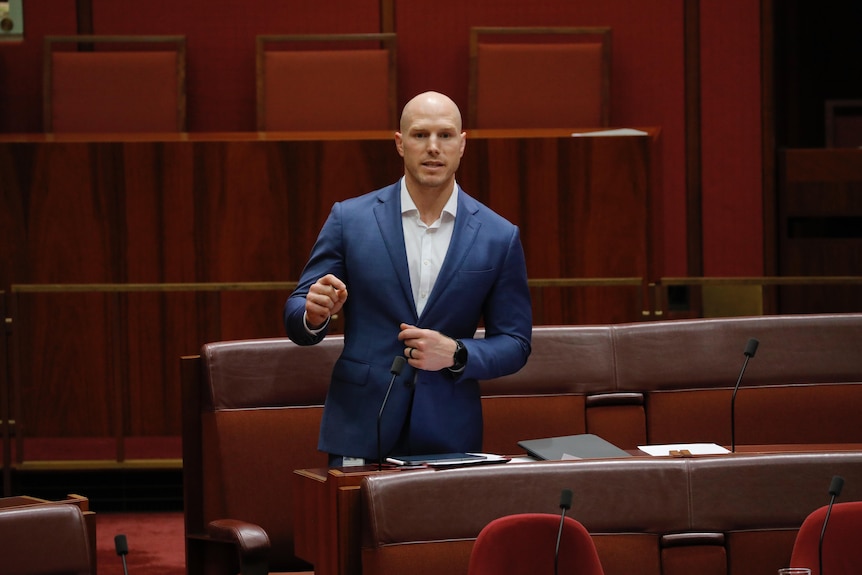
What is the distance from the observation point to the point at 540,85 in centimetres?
513

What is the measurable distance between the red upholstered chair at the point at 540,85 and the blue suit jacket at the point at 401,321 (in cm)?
291

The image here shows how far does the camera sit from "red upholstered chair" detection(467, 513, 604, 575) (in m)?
1.75

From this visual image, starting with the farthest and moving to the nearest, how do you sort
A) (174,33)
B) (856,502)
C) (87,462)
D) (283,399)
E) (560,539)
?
1. (174,33)
2. (87,462)
3. (283,399)
4. (856,502)
5. (560,539)

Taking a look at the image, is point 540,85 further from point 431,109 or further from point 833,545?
point 833,545

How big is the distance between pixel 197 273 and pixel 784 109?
3188 mm

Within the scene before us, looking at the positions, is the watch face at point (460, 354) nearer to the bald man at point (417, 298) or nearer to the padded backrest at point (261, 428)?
the bald man at point (417, 298)

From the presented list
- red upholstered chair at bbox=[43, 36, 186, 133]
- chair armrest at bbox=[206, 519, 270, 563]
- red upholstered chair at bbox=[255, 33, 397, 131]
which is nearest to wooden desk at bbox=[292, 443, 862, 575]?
chair armrest at bbox=[206, 519, 270, 563]

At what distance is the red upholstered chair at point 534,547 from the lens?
1.75 meters

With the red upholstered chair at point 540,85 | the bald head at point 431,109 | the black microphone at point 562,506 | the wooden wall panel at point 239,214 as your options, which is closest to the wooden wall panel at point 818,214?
the red upholstered chair at point 540,85

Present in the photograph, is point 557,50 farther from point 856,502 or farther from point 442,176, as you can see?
point 856,502

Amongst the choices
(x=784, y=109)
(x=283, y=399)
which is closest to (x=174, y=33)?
(x=784, y=109)

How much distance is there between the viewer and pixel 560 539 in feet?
5.68

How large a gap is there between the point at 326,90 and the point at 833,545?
3678 mm

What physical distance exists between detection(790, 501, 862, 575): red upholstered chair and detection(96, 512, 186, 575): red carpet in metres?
1.64
